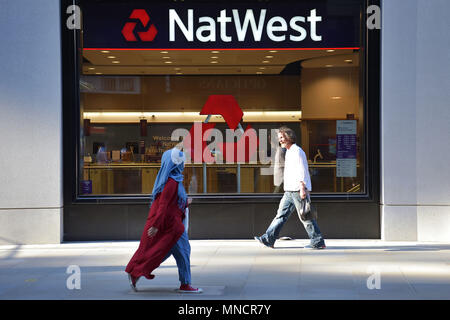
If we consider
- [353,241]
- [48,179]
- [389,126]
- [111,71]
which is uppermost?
[111,71]

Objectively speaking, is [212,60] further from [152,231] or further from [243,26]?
[152,231]

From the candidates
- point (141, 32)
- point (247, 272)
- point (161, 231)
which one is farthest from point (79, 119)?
point (161, 231)

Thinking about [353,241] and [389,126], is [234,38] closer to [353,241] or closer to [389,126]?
[389,126]

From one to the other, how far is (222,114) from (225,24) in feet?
5.11

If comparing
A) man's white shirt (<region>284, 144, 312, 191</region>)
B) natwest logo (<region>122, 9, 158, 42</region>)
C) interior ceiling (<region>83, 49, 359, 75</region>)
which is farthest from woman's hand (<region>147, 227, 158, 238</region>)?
natwest logo (<region>122, 9, 158, 42</region>)

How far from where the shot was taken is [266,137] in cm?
1208

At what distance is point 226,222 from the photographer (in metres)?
11.7

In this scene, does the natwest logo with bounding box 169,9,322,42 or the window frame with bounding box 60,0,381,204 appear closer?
the window frame with bounding box 60,0,381,204

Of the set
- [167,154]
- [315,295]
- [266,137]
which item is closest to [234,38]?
[266,137]

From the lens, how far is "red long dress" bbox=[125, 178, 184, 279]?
7305mm

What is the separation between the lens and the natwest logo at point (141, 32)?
38.9 ft

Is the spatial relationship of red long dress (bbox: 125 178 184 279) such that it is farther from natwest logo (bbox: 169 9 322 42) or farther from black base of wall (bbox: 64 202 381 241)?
natwest logo (bbox: 169 9 322 42)
